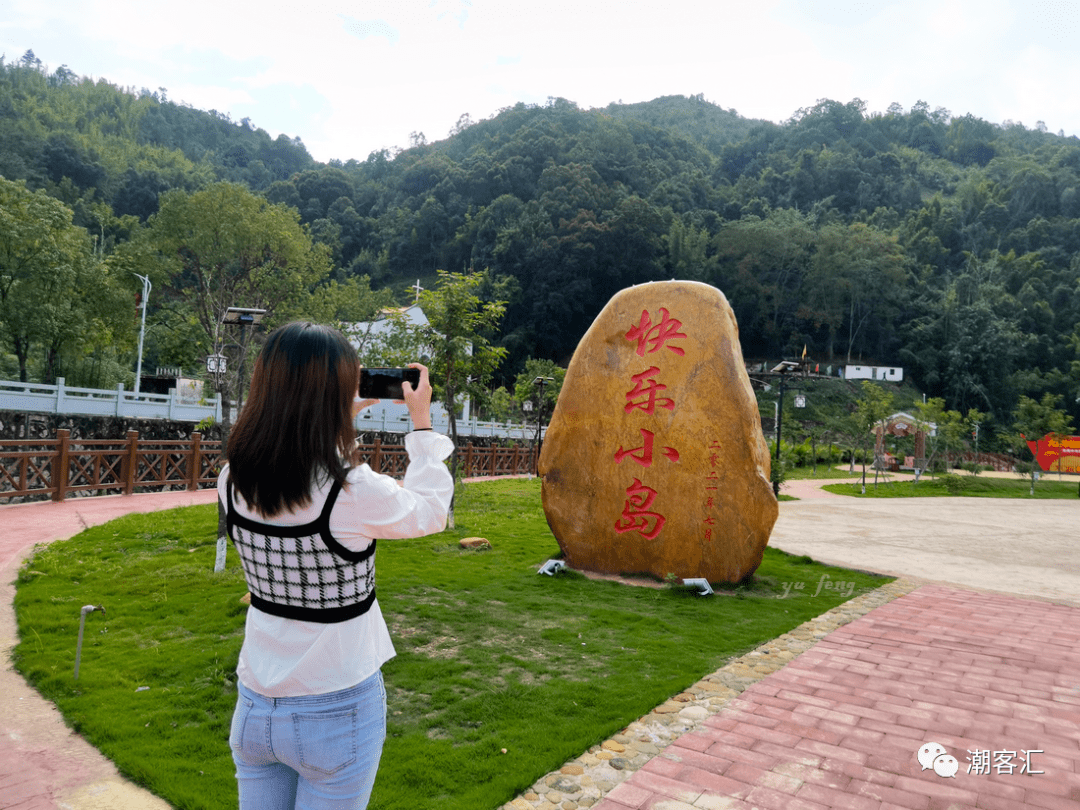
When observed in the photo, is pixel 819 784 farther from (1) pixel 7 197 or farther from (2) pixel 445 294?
(1) pixel 7 197

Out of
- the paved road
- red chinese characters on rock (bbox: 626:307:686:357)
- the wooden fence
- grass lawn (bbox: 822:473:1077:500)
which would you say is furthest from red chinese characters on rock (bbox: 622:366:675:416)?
grass lawn (bbox: 822:473:1077:500)

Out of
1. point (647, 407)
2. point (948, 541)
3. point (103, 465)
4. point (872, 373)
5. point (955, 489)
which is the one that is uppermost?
Result: point (872, 373)

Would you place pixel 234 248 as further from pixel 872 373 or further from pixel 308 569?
pixel 872 373

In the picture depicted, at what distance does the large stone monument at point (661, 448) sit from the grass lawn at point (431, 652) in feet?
1.43

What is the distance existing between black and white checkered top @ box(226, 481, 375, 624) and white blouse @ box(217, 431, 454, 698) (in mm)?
14

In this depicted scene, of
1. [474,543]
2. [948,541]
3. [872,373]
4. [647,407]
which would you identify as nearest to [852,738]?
[647,407]

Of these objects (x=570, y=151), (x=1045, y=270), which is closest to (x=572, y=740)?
(x=570, y=151)

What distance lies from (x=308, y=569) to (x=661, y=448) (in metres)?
5.28

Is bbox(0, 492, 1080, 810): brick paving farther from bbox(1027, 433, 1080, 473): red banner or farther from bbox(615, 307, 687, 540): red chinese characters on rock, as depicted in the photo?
bbox(1027, 433, 1080, 473): red banner

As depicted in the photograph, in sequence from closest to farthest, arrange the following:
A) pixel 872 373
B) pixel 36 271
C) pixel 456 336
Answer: pixel 456 336
pixel 36 271
pixel 872 373

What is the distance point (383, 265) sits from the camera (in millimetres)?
54094

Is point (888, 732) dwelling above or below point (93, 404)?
below

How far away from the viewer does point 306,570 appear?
1.40m

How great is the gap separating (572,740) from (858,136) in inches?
3197
